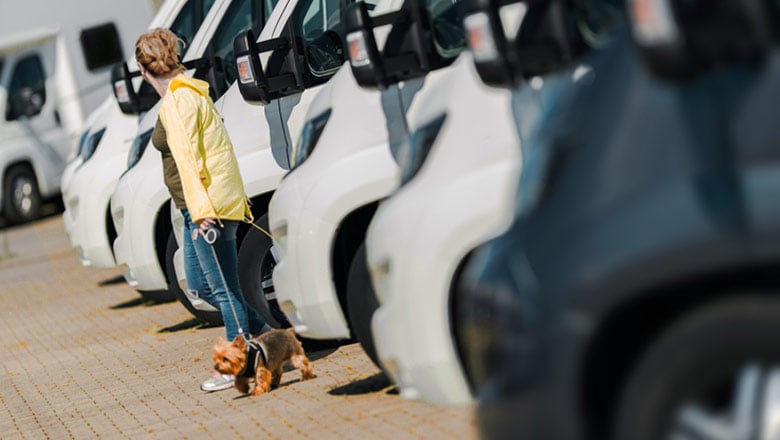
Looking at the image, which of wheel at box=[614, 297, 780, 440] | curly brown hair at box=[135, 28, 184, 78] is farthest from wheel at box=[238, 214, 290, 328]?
wheel at box=[614, 297, 780, 440]

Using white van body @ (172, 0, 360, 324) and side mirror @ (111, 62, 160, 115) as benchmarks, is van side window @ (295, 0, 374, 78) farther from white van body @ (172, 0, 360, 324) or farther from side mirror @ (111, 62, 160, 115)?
side mirror @ (111, 62, 160, 115)

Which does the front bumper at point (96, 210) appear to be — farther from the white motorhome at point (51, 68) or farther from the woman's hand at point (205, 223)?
the white motorhome at point (51, 68)

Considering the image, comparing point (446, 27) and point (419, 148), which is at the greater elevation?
point (446, 27)

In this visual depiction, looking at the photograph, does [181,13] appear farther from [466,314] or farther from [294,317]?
[466,314]

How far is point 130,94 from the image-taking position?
12969 millimetres

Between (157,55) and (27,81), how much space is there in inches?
673

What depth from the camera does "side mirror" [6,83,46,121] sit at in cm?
2511

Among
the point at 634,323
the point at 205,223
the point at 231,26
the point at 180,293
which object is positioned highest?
the point at 231,26

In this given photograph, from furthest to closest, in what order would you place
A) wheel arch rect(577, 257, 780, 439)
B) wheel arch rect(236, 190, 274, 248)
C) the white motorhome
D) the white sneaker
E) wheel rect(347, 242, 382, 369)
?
the white motorhome < wheel arch rect(236, 190, 274, 248) < the white sneaker < wheel rect(347, 242, 382, 369) < wheel arch rect(577, 257, 780, 439)

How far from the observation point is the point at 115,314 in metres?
13.8

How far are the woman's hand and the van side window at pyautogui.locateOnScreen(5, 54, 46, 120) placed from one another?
17.0 metres

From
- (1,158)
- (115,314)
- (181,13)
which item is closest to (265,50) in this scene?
(181,13)

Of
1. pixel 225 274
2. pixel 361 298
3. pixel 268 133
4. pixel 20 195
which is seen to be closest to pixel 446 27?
pixel 361 298

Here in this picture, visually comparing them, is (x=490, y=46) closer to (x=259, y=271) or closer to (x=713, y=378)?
(x=713, y=378)
